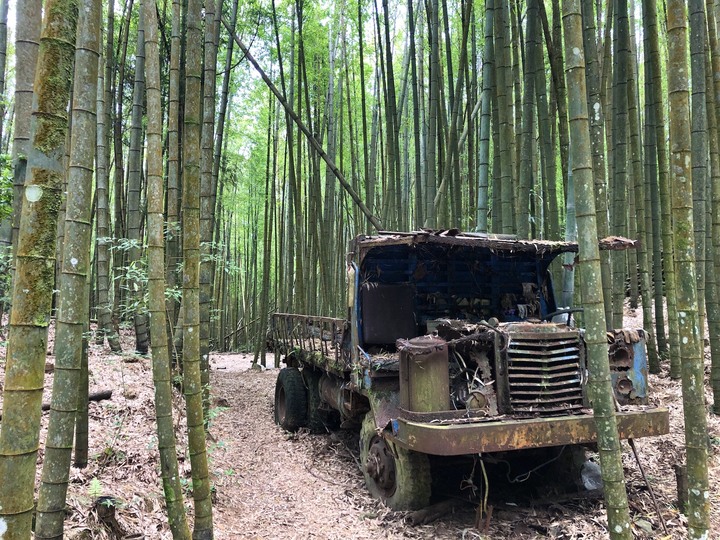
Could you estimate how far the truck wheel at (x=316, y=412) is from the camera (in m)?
5.73

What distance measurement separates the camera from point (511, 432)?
310 cm

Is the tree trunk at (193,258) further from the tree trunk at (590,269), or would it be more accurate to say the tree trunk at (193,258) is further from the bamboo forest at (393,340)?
the tree trunk at (590,269)

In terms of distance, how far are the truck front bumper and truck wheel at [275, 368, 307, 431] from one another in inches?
105

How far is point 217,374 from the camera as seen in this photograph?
9.54 meters

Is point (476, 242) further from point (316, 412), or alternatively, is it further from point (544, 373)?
point (316, 412)

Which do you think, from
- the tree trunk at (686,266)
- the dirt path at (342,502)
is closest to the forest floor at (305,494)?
the dirt path at (342,502)

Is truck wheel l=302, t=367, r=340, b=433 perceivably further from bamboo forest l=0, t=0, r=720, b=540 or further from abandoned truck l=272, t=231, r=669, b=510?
abandoned truck l=272, t=231, r=669, b=510

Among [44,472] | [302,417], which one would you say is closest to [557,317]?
[302,417]

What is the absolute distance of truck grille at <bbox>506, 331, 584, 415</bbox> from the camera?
3.38 metres

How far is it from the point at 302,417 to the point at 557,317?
2998mm

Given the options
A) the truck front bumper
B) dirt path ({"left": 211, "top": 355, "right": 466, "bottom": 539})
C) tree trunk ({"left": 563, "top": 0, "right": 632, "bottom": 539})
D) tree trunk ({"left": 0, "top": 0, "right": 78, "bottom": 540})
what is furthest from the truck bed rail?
tree trunk ({"left": 0, "top": 0, "right": 78, "bottom": 540})

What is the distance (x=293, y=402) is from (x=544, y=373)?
326 centimetres

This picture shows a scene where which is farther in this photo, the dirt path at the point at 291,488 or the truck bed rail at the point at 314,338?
the truck bed rail at the point at 314,338

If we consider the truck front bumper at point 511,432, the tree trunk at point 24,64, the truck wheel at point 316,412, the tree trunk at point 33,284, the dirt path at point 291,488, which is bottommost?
the dirt path at point 291,488
